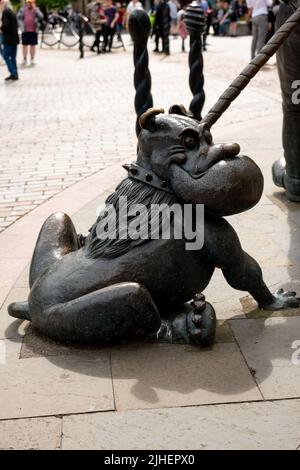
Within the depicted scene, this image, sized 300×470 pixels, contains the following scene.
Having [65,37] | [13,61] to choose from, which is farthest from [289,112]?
[65,37]

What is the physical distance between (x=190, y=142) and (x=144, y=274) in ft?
2.28

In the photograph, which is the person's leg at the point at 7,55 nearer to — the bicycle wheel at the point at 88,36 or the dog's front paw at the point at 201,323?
the bicycle wheel at the point at 88,36

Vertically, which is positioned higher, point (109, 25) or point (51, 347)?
point (51, 347)

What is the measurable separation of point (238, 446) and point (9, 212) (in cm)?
412

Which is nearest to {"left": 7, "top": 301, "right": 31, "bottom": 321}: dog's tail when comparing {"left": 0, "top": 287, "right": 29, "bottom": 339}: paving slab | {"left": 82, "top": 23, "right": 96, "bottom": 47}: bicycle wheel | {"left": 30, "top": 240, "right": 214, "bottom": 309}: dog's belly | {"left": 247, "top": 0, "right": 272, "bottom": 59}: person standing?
{"left": 0, "top": 287, "right": 29, "bottom": 339}: paving slab

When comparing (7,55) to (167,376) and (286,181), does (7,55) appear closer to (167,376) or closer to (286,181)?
(286,181)

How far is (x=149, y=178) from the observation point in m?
3.34

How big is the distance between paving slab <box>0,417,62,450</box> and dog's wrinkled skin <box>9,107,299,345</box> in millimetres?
587

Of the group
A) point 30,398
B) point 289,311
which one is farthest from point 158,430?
point 289,311

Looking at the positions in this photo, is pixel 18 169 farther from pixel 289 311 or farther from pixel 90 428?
pixel 90 428

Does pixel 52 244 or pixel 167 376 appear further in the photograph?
pixel 52 244

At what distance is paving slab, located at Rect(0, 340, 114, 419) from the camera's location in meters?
2.88

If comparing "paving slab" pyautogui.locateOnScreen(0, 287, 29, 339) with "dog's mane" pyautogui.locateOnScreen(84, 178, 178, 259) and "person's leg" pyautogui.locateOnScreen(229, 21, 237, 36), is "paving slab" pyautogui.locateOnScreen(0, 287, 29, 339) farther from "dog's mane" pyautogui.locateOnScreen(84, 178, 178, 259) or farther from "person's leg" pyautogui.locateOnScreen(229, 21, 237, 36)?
"person's leg" pyautogui.locateOnScreen(229, 21, 237, 36)

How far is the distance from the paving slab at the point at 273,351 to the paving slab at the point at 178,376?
0.21 feet
